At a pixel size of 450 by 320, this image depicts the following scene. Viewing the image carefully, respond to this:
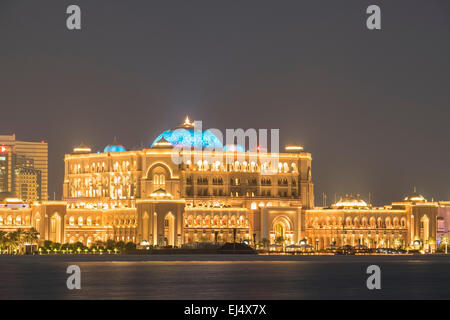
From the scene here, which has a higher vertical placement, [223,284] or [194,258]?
[223,284]

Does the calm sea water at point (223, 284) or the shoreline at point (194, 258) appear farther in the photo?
the shoreline at point (194, 258)

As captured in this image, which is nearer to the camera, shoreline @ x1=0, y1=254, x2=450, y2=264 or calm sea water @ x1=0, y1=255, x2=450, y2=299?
calm sea water @ x1=0, y1=255, x2=450, y2=299

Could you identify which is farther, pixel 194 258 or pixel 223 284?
pixel 194 258

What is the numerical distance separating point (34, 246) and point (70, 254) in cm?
959

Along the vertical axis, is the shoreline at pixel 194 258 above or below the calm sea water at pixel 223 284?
below

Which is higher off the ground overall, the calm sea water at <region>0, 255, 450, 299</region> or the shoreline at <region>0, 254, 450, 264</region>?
the calm sea water at <region>0, 255, 450, 299</region>

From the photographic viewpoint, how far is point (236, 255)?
17638cm
